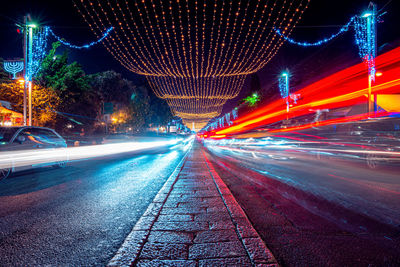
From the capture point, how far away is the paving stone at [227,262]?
6.20 ft

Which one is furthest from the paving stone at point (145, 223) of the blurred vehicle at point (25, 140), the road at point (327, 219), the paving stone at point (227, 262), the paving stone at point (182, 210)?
the blurred vehicle at point (25, 140)

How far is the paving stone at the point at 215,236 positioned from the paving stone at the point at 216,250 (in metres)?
0.08

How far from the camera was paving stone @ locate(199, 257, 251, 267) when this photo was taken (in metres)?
1.89

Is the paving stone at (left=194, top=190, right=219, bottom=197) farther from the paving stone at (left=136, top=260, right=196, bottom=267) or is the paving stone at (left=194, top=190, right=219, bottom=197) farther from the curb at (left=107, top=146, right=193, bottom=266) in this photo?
the paving stone at (left=136, top=260, right=196, bottom=267)

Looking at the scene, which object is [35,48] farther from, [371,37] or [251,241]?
[371,37]

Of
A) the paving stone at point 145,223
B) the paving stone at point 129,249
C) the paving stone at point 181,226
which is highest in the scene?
the paving stone at point 129,249

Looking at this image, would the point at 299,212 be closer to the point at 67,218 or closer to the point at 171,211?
the point at 171,211

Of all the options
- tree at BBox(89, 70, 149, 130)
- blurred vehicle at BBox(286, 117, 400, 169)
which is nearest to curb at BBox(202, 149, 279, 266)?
blurred vehicle at BBox(286, 117, 400, 169)

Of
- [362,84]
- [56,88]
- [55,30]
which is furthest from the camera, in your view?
[56,88]

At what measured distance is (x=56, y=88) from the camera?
21578mm

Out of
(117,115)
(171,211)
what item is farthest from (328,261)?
(117,115)

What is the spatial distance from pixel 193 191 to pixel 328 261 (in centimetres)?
298

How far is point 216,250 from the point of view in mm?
2145

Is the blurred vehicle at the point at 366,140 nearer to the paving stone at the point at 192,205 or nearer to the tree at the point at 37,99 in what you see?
the paving stone at the point at 192,205
